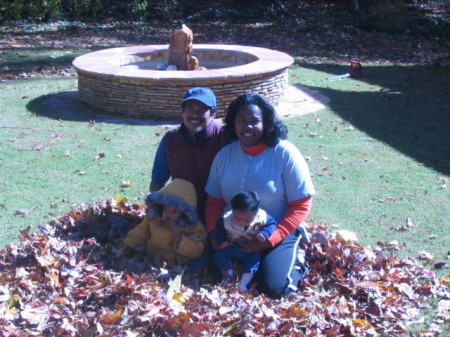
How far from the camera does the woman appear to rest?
3.69 metres

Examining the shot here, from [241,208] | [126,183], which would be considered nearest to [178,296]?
[241,208]

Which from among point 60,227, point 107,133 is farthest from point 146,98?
point 60,227

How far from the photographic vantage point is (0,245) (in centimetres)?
445

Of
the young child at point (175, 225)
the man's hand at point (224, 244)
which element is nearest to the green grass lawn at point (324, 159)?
the young child at point (175, 225)

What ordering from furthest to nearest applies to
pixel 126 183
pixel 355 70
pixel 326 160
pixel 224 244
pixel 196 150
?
pixel 355 70, pixel 326 160, pixel 126 183, pixel 196 150, pixel 224 244

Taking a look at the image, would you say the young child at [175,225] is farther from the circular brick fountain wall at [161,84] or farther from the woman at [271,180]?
the circular brick fountain wall at [161,84]

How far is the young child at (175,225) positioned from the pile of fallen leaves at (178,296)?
0.14 meters

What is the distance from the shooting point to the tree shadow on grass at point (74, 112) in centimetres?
833

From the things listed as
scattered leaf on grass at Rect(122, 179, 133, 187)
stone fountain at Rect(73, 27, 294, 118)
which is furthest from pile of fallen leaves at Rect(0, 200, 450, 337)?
stone fountain at Rect(73, 27, 294, 118)

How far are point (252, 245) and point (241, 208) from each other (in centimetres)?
33

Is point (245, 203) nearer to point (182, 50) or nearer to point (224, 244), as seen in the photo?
point (224, 244)

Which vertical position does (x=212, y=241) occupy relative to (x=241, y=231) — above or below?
below

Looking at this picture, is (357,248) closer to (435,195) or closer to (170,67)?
(435,195)

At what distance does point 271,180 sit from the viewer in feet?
12.3
